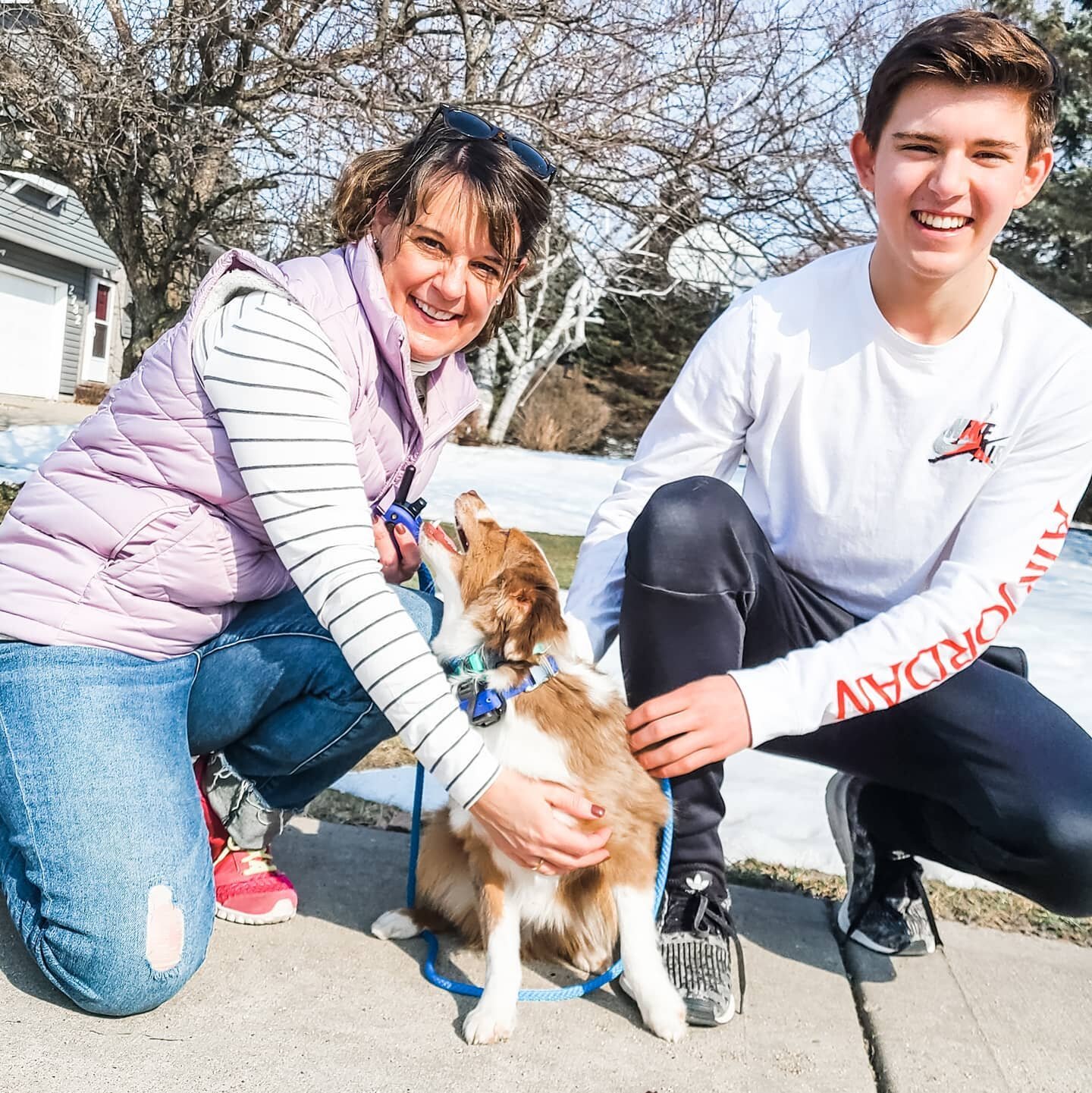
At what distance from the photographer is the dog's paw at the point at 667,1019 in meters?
2.24

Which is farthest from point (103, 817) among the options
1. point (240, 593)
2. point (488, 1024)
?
point (488, 1024)

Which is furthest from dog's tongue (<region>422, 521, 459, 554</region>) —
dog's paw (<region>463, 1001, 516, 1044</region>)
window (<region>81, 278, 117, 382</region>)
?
window (<region>81, 278, 117, 382</region>)

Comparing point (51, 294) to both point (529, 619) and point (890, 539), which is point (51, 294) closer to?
point (529, 619)

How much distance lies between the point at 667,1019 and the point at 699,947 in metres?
0.23

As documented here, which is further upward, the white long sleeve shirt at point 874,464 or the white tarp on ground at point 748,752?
the white long sleeve shirt at point 874,464

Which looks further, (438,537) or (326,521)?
(438,537)

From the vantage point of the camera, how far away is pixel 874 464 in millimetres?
2631

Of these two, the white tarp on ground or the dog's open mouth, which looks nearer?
the dog's open mouth

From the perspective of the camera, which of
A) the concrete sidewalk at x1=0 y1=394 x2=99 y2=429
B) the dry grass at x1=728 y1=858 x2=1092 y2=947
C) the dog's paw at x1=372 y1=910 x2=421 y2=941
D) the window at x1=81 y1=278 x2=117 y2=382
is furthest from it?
the window at x1=81 y1=278 x2=117 y2=382

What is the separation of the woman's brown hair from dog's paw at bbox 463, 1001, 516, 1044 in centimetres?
175

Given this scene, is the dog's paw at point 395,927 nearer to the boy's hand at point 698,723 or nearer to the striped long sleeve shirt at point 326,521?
the striped long sleeve shirt at point 326,521

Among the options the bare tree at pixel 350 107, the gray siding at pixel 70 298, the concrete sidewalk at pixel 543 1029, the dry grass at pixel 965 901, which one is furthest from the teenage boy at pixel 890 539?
the gray siding at pixel 70 298

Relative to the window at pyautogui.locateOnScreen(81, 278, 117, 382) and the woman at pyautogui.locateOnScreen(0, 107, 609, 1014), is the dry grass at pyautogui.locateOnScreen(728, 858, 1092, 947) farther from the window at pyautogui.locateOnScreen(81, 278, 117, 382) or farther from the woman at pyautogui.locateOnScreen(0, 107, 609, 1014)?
the window at pyautogui.locateOnScreen(81, 278, 117, 382)

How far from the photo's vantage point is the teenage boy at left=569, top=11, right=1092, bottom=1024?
7.75 ft
